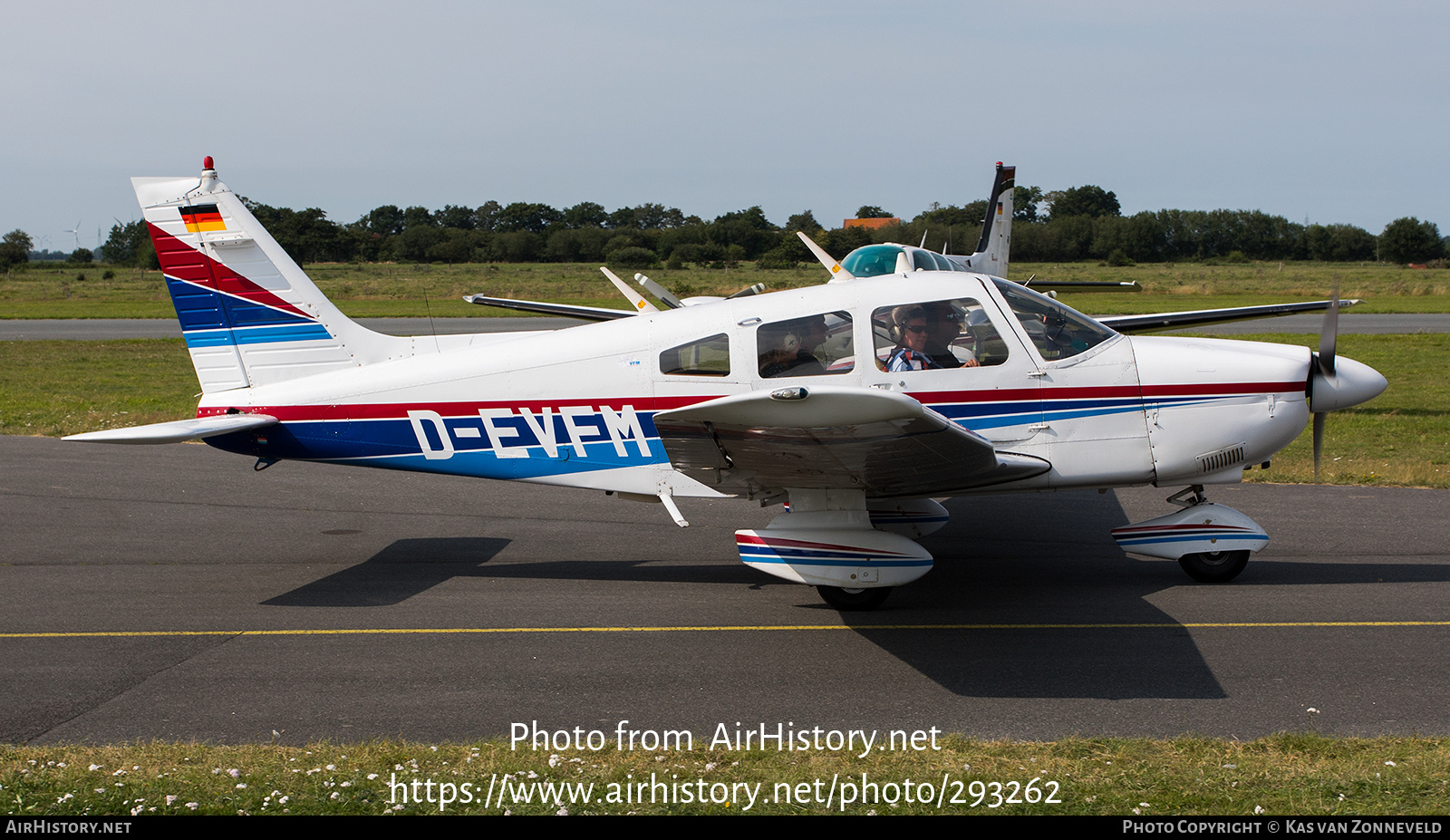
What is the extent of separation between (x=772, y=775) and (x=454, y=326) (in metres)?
27.9

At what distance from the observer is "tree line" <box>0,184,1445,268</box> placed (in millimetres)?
56125

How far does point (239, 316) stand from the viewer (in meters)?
7.93

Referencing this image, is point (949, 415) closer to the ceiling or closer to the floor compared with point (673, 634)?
closer to the ceiling

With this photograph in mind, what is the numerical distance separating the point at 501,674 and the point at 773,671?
5.16 feet

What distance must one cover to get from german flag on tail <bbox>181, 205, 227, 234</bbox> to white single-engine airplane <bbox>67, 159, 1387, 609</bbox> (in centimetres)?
3

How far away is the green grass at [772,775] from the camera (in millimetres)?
4031

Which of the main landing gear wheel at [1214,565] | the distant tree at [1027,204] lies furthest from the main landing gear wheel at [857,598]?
the distant tree at [1027,204]

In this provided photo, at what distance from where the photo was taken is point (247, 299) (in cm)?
795

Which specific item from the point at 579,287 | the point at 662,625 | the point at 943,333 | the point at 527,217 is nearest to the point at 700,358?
the point at 943,333

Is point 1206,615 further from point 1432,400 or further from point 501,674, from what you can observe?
point 1432,400

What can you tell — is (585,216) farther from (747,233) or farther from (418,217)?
(747,233)

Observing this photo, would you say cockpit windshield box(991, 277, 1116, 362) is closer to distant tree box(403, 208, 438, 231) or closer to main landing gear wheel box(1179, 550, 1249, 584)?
main landing gear wheel box(1179, 550, 1249, 584)

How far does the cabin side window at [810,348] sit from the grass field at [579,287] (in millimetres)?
25289
